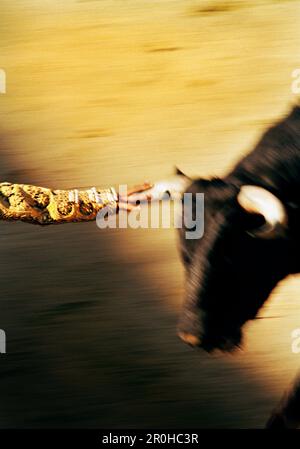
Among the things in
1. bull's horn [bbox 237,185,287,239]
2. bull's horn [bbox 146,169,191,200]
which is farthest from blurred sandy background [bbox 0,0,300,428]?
bull's horn [bbox 237,185,287,239]

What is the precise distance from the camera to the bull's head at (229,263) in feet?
8.45

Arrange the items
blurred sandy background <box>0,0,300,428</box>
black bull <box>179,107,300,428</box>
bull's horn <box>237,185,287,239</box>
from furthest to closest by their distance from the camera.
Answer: blurred sandy background <box>0,0,300,428</box> < black bull <box>179,107,300,428</box> < bull's horn <box>237,185,287,239</box>

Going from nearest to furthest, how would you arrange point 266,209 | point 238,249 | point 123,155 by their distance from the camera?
point 266,209, point 238,249, point 123,155

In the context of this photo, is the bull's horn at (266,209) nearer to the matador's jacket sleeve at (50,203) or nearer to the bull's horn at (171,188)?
the bull's horn at (171,188)

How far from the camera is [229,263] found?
263 centimetres

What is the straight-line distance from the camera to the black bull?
103 inches

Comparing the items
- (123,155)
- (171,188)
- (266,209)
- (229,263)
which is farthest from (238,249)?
(123,155)

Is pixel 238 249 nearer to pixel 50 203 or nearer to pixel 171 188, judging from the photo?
pixel 171 188

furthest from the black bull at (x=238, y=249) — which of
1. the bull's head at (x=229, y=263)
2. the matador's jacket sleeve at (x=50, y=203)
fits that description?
the matador's jacket sleeve at (x=50, y=203)

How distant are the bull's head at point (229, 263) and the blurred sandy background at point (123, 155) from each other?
3.2 inches

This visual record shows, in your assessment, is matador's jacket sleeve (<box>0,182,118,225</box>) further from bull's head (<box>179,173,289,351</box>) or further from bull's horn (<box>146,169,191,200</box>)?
bull's head (<box>179,173,289,351</box>)

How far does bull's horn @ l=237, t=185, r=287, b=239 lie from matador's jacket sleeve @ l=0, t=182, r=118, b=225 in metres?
0.47

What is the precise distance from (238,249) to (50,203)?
68cm
